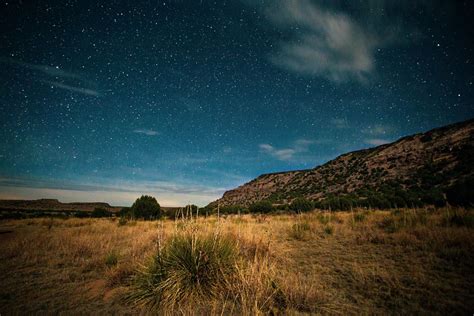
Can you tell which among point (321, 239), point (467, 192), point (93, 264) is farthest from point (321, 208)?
point (93, 264)

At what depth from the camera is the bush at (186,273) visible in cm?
316

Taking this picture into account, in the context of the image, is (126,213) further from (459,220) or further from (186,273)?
(459,220)

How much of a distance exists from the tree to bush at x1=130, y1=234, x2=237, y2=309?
16.2 meters

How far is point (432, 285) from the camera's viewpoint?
10.4ft

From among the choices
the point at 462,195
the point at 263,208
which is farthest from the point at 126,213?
the point at 462,195

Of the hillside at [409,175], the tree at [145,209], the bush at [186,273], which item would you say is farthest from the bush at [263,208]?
the bush at [186,273]

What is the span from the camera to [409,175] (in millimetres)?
29859

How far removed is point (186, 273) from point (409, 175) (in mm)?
36133

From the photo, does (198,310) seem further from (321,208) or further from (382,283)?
(321,208)

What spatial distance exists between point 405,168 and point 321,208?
1946cm

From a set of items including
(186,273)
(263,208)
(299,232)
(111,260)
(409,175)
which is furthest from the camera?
(409,175)

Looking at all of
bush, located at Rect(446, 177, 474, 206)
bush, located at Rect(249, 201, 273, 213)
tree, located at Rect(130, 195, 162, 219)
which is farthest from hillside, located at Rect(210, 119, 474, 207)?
tree, located at Rect(130, 195, 162, 219)

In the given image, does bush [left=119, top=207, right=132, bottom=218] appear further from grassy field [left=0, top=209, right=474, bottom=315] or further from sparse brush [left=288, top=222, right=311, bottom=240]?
sparse brush [left=288, top=222, right=311, bottom=240]

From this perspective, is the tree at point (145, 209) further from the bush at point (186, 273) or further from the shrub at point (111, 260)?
the bush at point (186, 273)
